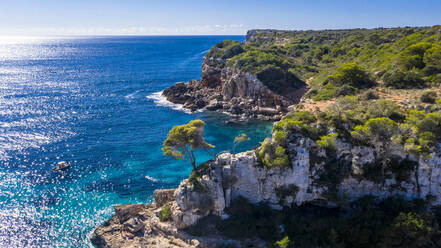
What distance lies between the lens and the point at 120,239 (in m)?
29.2

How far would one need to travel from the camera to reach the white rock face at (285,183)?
85.4 ft

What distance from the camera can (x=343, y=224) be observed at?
81.0 feet

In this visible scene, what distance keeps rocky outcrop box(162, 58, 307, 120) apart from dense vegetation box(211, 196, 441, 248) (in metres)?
35.9

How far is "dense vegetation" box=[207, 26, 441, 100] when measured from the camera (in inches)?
1625

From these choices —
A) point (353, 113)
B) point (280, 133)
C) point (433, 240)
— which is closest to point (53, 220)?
point (280, 133)

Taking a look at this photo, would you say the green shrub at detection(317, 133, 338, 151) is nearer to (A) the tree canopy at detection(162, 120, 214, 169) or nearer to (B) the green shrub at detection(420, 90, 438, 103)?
(A) the tree canopy at detection(162, 120, 214, 169)

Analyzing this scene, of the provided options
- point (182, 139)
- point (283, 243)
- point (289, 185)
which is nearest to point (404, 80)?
point (289, 185)

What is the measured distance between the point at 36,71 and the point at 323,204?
460 feet

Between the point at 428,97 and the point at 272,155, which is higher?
the point at 428,97

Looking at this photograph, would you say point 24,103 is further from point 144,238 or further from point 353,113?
point 353,113

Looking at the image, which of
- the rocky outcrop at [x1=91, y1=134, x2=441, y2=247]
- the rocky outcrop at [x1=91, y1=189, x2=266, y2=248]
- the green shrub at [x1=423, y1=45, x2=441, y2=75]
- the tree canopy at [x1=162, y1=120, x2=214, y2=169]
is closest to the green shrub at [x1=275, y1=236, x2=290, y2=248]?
the rocky outcrop at [x1=91, y1=189, x2=266, y2=248]

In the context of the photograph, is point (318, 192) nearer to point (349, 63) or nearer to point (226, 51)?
point (349, 63)

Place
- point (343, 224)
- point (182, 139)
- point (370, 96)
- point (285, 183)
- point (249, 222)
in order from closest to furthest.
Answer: point (343, 224)
point (249, 222)
point (285, 183)
point (182, 139)
point (370, 96)

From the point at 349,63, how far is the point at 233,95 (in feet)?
99.4
